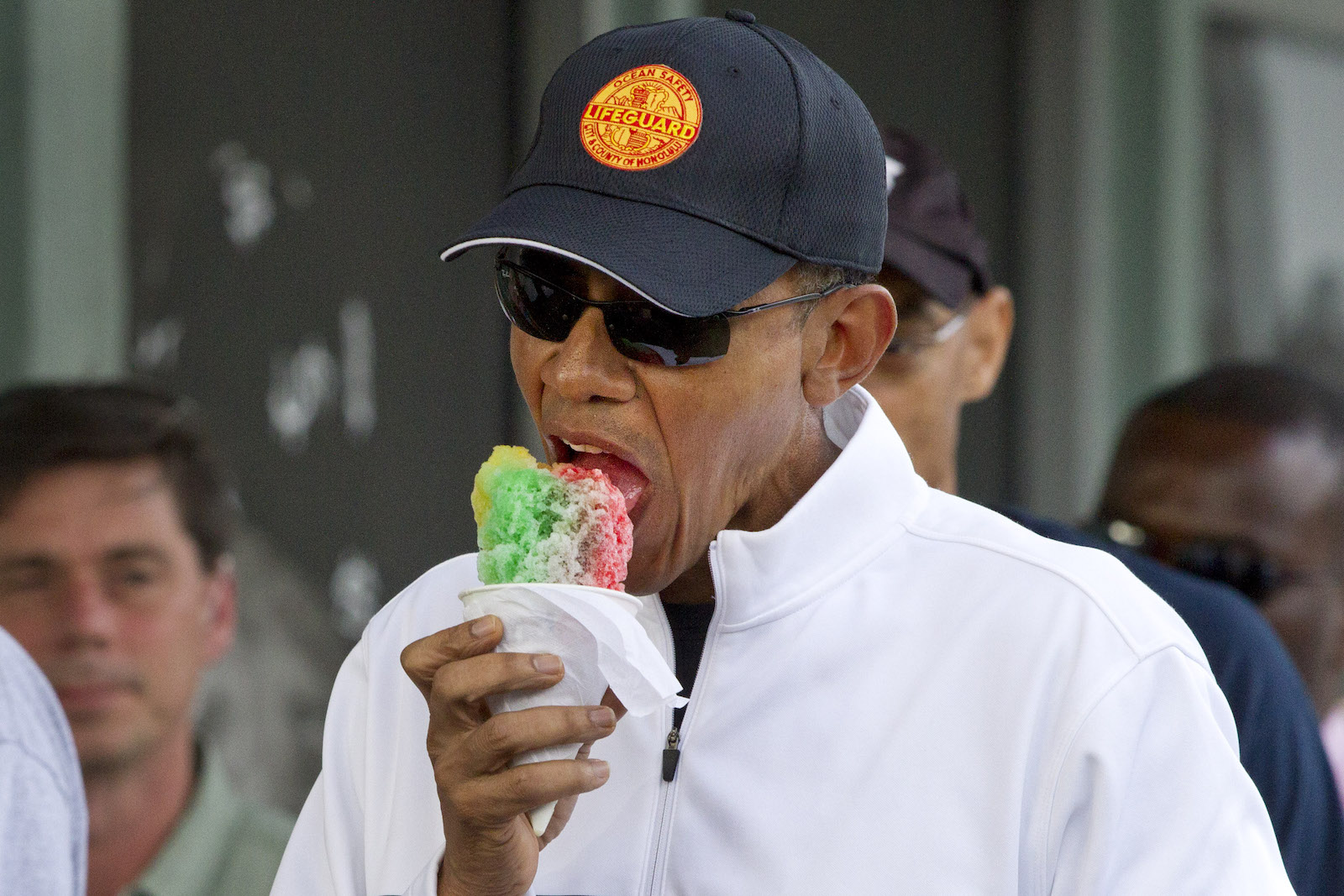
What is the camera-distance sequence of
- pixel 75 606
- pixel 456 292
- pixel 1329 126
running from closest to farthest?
pixel 75 606
pixel 456 292
pixel 1329 126

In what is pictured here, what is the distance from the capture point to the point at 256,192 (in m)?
4.18

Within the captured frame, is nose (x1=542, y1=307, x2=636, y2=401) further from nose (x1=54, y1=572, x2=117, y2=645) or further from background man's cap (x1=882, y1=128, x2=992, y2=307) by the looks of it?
nose (x1=54, y1=572, x2=117, y2=645)

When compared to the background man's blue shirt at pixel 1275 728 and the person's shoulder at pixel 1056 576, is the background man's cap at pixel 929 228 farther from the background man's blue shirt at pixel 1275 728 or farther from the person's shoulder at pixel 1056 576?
the person's shoulder at pixel 1056 576

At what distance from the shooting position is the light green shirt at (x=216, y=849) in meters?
3.47

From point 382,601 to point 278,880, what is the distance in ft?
7.81

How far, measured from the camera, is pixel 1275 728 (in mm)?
2557

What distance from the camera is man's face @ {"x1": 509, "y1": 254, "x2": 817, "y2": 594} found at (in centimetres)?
179

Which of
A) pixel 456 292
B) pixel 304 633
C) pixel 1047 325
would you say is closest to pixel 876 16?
pixel 1047 325

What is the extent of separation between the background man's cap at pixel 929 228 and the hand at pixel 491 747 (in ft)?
4.89

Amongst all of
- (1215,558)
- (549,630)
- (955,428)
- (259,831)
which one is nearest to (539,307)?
(549,630)

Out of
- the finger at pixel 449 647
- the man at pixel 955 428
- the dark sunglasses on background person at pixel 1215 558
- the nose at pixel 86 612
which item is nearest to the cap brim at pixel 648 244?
the finger at pixel 449 647

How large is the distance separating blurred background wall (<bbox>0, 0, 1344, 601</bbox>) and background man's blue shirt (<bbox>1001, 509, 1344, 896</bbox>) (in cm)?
219

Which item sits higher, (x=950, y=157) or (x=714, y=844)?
(x=950, y=157)

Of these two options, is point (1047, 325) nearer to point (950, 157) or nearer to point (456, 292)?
point (950, 157)
